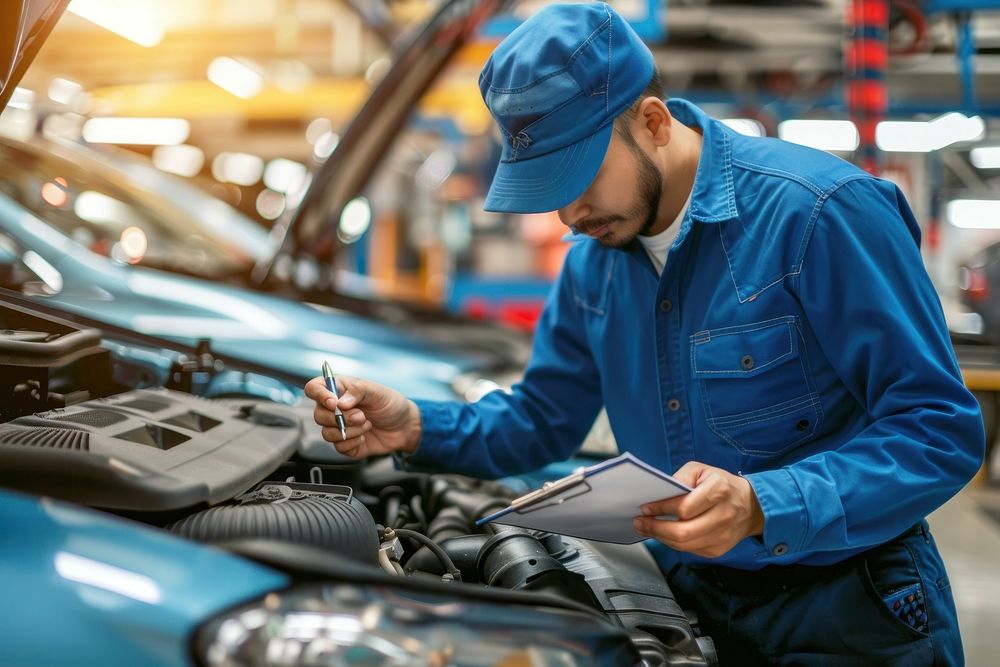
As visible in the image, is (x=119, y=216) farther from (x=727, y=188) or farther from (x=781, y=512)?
(x=781, y=512)

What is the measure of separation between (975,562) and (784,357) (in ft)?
9.49

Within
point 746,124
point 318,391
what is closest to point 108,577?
point 318,391

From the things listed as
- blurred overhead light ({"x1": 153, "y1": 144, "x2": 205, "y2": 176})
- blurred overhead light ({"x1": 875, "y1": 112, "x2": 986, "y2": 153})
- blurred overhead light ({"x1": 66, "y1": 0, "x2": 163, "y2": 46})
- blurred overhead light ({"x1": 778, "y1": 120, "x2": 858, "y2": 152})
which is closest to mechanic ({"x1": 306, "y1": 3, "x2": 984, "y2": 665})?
blurred overhead light ({"x1": 66, "y1": 0, "x2": 163, "y2": 46})

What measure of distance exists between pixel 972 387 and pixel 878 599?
161 inches

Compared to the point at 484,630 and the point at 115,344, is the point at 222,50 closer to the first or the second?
the point at 115,344

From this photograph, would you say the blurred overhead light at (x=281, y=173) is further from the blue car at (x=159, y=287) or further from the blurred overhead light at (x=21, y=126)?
the blurred overhead light at (x=21, y=126)

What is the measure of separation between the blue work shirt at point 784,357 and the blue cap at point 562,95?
209mm

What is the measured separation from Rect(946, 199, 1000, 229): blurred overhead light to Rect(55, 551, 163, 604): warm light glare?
10.8 meters

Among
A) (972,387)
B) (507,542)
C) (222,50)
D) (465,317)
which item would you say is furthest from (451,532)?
(222,50)

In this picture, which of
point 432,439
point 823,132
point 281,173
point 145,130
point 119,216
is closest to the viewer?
point 432,439

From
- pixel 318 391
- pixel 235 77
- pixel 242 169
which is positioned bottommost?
pixel 318 391

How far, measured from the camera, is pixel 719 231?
4.40 feet

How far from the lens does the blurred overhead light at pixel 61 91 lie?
2.48m

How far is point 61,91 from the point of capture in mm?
2846
